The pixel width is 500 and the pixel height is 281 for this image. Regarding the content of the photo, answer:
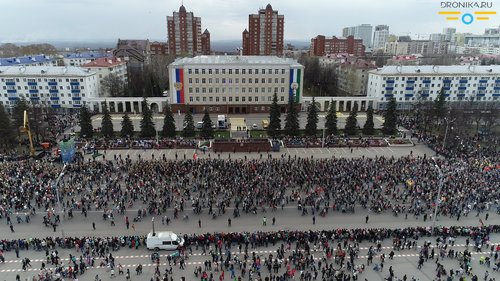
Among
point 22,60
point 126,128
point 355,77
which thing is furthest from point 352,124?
point 22,60

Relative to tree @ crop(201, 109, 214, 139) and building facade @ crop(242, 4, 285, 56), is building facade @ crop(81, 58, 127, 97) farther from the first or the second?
building facade @ crop(242, 4, 285, 56)

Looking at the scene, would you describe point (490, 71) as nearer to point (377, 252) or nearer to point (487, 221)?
point (487, 221)

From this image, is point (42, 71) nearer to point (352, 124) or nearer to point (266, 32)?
point (352, 124)

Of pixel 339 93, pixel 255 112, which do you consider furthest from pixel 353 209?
pixel 339 93

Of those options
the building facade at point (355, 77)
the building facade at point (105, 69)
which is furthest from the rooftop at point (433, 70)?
the building facade at point (105, 69)

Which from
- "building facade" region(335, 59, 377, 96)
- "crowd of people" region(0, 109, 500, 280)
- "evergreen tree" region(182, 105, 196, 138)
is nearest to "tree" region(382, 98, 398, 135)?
"crowd of people" region(0, 109, 500, 280)

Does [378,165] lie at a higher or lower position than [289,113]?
lower
